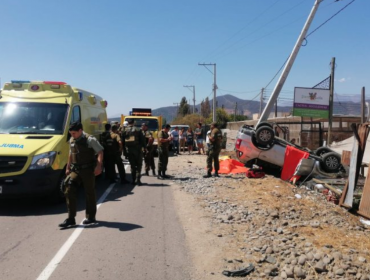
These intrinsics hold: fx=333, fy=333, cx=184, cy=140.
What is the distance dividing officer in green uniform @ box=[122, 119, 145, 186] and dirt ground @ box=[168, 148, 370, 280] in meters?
1.15

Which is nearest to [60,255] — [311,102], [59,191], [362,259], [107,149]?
[59,191]

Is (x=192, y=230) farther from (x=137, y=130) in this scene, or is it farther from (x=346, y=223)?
(x=137, y=130)

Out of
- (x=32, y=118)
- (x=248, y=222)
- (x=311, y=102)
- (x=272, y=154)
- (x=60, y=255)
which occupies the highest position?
(x=311, y=102)

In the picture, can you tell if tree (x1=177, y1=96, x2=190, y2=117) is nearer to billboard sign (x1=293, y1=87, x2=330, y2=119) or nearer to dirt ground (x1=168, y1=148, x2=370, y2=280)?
billboard sign (x1=293, y1=87, x2=330, y2=119)

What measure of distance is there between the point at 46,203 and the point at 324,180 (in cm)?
701

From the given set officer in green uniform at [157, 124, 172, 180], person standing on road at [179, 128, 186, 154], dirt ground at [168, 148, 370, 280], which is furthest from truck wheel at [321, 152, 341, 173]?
person standing on road at [179, 128, 186, 154]

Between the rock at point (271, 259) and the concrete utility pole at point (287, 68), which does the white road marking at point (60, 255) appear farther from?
the concrete utility pole at point (287, 68)

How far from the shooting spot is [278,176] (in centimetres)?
1098

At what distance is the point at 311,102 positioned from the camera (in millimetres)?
17031

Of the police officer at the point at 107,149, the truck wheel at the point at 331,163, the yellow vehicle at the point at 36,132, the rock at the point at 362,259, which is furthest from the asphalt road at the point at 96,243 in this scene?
the truck wheel at the point at 331,163

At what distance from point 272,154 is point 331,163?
172 cm

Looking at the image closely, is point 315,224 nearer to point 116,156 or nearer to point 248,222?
point 248,222

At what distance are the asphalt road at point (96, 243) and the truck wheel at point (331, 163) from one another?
5157mm

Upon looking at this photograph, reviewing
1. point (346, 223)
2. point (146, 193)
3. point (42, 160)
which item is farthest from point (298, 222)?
point (42, 160)
